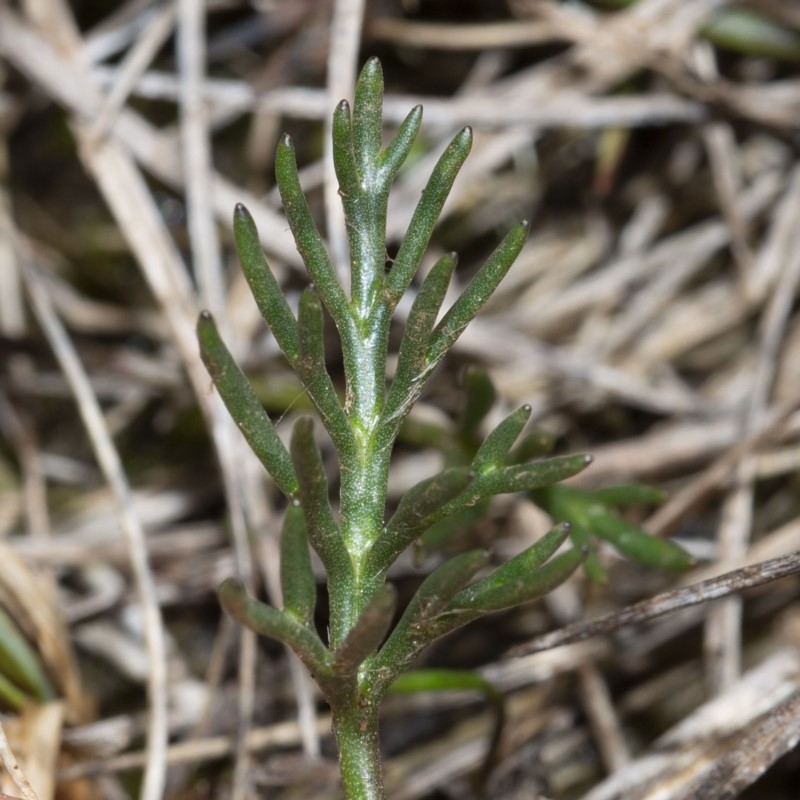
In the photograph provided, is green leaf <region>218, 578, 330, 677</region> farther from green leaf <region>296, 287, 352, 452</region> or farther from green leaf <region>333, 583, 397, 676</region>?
green leaf <region>296, 287, 352, 452</region>

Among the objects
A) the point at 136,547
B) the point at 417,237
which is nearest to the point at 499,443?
the point at 417,237

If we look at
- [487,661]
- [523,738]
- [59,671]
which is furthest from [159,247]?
Result: [523,738]

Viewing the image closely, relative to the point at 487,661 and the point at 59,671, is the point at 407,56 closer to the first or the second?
the point at 487,661

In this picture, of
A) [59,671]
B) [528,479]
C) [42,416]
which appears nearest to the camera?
[528,479]

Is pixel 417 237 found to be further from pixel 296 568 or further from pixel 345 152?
pixel 296 568

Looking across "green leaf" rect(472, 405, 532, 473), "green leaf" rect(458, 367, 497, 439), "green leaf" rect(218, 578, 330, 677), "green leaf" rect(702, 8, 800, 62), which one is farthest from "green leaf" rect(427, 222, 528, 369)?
"green leaf" rect(702, 8, 800, 62)
